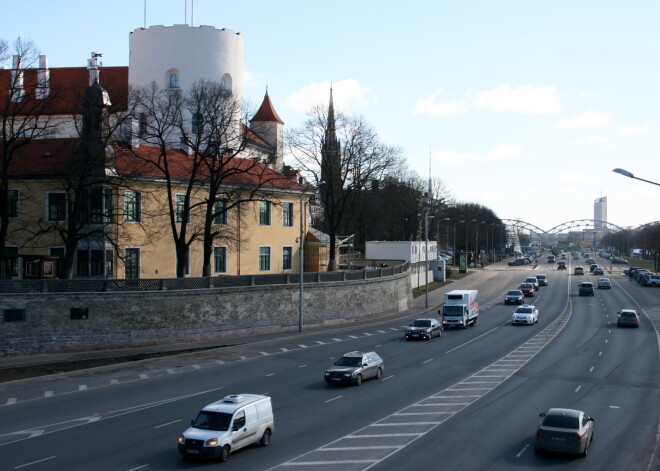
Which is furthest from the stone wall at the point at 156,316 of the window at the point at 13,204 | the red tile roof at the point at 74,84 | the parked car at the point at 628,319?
the parked car at the point at 628,319

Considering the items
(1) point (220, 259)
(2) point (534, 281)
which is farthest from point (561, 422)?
(2) point (534, 281)

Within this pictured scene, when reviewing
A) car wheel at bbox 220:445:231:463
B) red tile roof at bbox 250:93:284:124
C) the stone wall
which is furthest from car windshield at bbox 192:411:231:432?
red tile roof at bbox 250:93:284:124

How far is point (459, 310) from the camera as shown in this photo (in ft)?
188

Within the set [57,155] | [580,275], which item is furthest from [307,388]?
[580,275]

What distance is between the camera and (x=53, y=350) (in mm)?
40344

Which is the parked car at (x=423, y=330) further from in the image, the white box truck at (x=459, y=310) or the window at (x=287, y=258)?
the window at (x=287, y=258)

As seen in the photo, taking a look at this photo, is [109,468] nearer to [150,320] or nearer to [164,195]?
[150,320]

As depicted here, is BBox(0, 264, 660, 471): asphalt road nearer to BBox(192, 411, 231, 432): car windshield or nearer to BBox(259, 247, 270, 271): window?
BBox(192, 411, 231, 432): car windshield

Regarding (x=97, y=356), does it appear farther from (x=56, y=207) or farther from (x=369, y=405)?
(x=369, y=405)

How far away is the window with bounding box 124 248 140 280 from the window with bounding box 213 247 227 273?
816cm

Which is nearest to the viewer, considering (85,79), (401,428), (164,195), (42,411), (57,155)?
(401,428)

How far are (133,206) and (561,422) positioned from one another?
41.1 m

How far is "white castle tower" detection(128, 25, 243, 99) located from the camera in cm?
6869

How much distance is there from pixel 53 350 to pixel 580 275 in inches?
4135
